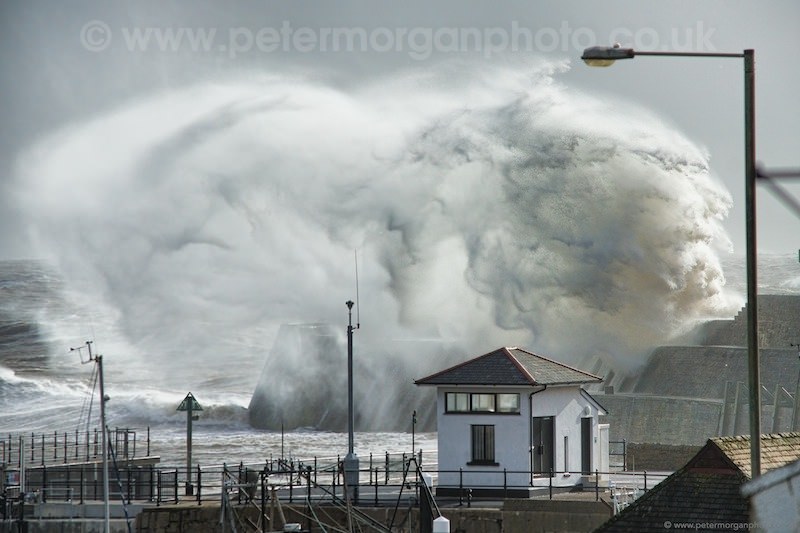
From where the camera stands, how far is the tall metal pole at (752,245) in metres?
13.3

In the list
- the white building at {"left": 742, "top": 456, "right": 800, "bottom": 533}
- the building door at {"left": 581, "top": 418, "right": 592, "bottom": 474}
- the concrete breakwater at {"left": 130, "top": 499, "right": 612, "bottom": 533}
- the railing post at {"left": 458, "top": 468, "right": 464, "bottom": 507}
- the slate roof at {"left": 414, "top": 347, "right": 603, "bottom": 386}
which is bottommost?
the concrete breakwater at {"left": 130, "top": 499, "right": 612, "bottom": 533}

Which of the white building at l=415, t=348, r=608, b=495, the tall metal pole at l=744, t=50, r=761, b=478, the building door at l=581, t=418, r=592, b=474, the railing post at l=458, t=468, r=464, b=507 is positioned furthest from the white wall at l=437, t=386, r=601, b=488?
the tall metal pole at l=744, t=50, r=761, b=478

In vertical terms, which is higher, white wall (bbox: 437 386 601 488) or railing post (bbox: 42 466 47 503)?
white wall (bbox: 437 386 601 488)

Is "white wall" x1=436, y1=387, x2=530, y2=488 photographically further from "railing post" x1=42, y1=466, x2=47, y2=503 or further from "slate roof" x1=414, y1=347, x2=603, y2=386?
"railing post" x1=42, y1=466, x2=47, y2=503

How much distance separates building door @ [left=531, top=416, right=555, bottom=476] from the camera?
3262 cm

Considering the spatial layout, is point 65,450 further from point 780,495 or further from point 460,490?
point 780,495

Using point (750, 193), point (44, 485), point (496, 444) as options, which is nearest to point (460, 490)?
point (496, 444)

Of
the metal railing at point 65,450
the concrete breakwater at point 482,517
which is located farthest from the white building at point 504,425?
the metal railing at point 65,450

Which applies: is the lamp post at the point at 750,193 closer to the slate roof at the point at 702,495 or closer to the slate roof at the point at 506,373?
the slate roof at the point at 702,495

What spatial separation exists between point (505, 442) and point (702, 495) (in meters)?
15.3

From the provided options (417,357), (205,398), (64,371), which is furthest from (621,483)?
(64,371)

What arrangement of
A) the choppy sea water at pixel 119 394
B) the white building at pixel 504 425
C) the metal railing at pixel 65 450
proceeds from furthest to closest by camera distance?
1. the choppy sea water at pixel 119 394
2. the metal railing at pixel 65 450
3. the white building at pixel 504 425

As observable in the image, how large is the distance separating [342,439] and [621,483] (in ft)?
146

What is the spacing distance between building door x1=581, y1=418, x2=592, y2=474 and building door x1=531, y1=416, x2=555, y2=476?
1.36 metres
